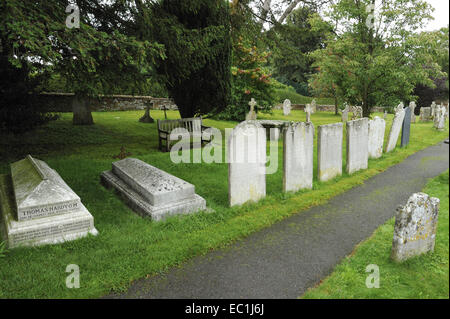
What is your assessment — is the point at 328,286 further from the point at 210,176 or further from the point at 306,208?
the point at 210,176

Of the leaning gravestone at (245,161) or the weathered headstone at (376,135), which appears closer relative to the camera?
the leaning gravestone at (245,161)

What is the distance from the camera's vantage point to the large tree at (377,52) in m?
11.4

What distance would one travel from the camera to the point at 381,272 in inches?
130

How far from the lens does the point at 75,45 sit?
16.6ft

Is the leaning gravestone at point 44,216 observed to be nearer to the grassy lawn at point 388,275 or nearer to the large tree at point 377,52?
the grassy lawn at point 388,275

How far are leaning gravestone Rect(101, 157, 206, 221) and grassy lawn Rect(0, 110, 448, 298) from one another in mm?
168

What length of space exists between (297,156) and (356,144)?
241 centimetres

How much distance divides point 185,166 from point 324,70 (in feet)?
29.2

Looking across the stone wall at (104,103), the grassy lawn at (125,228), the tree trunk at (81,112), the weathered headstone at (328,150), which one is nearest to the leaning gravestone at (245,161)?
the grassy lawn at (125,228)

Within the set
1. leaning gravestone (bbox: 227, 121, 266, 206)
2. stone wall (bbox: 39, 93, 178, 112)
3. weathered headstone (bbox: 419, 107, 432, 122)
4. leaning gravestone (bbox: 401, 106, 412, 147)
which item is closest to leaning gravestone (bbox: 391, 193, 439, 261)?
leaning gravestone (bbox: 227, 121, 266, 206)

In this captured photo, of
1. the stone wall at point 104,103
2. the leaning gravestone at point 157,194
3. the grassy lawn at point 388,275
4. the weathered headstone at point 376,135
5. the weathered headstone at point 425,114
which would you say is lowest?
the grassy lawn at point 388,275

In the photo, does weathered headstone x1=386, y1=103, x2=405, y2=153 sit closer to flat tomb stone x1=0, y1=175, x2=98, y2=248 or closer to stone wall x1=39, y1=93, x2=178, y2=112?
flat tomb stone x1=0, y1=175, x2=98, y2=248

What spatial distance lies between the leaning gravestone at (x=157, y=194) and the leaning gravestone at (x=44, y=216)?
88cm
